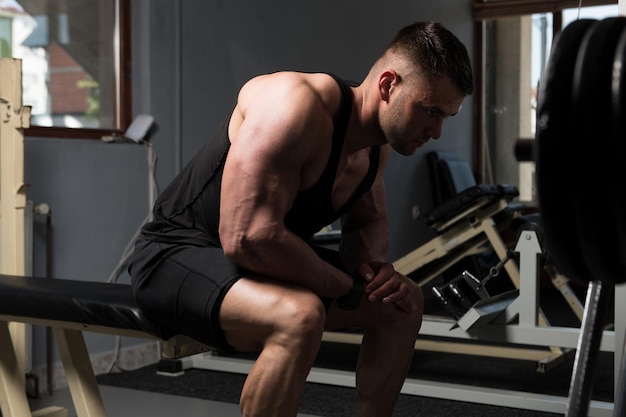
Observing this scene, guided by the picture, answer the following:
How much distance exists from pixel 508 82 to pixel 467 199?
3.12 metres

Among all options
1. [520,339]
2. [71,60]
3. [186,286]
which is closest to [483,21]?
[71,60]

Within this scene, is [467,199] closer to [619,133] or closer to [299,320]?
[299,320]

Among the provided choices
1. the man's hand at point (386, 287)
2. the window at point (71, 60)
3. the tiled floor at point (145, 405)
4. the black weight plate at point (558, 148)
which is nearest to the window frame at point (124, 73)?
the window at point (71, 60)

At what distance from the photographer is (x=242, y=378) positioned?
3.44m

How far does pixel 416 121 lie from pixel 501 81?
5.05 metres

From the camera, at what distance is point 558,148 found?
88 centimetres

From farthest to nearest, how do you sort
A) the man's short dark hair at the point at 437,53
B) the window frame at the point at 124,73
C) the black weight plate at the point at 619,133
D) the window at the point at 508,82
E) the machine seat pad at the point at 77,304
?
the window at the point at 508,82 < the window frame at the point at 124,73 < the machine seat pad at the point at 77,304 < the man's short dark hair at the point at 437,53 < the black weight plate at the point at 619,133

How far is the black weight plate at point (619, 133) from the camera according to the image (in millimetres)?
867

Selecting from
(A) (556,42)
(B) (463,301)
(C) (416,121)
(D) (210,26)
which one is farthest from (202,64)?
(A) (556,42)

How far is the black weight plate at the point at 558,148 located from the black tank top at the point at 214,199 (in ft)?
3.20

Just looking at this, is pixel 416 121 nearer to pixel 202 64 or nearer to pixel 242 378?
pixel 242 378

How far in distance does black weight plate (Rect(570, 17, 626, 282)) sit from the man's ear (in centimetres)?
97

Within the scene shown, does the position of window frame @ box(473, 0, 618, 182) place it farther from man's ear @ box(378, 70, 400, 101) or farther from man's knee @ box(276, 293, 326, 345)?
man's knee @ box(276, 293, 326, 345)

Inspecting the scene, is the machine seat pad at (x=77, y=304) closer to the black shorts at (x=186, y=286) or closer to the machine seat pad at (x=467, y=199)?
the black shorts at (x=186, y=286)
